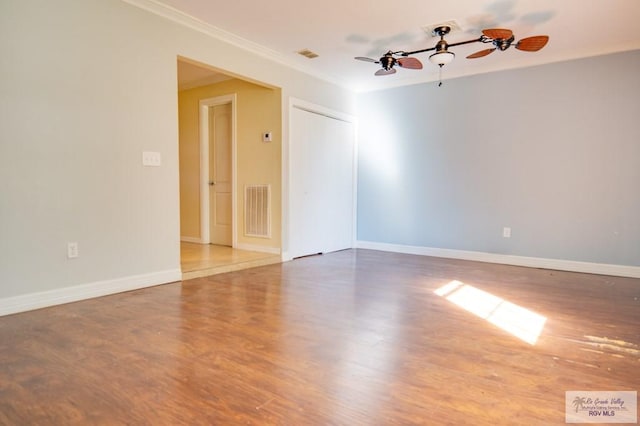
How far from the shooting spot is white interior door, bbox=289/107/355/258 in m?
5.19

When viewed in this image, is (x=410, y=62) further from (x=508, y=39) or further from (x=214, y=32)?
(x=214, y=32)

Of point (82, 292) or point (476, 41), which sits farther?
point (476, 41)

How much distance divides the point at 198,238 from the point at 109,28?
11.5 feet

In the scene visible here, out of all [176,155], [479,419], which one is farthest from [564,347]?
[176,155]

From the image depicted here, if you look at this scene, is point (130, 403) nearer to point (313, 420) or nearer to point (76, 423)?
point (76, 423)

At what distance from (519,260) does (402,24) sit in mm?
3246

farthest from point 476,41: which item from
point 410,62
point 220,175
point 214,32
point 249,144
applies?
point 220,175

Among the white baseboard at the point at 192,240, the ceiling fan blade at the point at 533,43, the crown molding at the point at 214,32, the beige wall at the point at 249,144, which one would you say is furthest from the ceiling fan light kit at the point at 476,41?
the white baseboard at the point at 192,240

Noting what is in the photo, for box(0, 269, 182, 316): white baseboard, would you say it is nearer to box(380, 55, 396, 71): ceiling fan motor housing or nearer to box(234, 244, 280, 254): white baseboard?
box(234, 244, 280, 254): white baseboard

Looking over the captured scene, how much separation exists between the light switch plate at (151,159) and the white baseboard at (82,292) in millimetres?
1023

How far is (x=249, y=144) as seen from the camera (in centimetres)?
531

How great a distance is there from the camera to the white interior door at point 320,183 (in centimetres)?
519

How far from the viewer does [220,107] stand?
5855mm

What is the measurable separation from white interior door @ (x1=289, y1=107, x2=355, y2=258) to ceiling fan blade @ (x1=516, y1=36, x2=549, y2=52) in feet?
8.98
